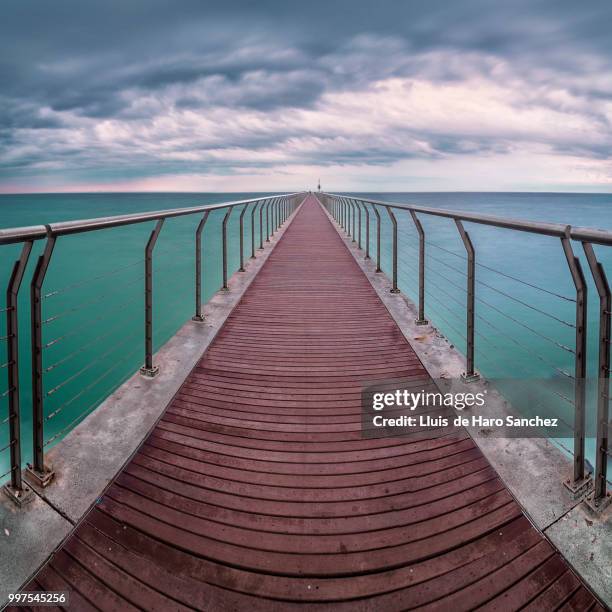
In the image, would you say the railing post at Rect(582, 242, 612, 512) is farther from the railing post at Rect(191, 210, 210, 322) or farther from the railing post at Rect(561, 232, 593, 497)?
the railing post at Rect(191, 210, 210, 322)

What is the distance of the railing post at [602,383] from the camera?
1485 millimetres

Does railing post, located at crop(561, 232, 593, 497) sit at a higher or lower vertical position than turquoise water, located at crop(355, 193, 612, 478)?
higher

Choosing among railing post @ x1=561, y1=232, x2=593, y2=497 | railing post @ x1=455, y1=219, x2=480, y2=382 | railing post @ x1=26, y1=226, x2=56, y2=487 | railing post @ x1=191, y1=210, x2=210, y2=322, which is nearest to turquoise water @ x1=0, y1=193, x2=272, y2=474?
railing post @ x1=191, y1=210, x2=210, y2=322

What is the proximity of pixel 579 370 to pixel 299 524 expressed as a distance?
1171mm

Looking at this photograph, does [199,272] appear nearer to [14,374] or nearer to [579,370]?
[14,374]

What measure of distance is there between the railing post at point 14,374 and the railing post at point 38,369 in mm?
52

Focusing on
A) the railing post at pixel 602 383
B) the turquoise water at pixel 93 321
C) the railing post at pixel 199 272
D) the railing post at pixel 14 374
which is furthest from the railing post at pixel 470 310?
the turquoise water at pixel 93 321

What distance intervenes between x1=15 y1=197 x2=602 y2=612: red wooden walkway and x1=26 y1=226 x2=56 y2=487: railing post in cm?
31

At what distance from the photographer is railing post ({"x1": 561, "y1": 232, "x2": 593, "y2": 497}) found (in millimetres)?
1605

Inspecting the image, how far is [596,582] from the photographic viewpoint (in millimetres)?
1389

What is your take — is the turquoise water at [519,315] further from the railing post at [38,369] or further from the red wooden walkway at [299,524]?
the railing post at [38,369]

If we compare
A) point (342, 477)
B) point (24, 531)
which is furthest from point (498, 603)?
point (24, 531)

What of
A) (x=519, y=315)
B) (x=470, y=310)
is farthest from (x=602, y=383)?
(x=519, y=315)

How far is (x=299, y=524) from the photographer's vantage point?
163 centimetres
